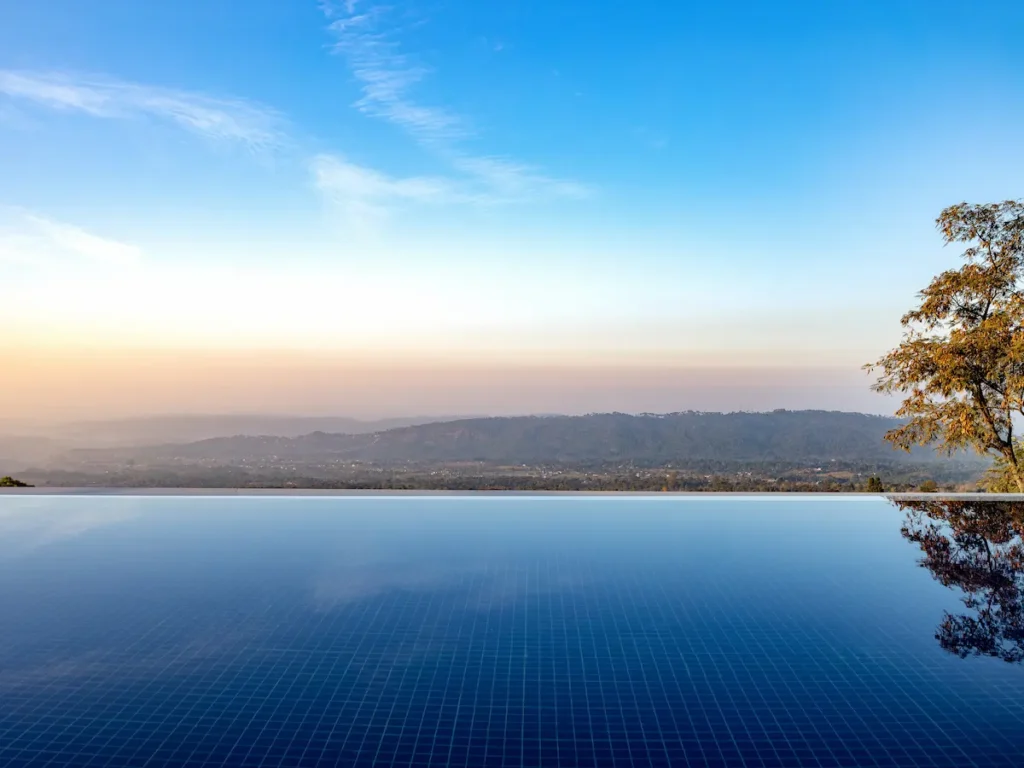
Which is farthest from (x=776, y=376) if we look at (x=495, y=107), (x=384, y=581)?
(x=384, y=581)

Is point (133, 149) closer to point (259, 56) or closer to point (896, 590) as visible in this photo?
point (259, 56)

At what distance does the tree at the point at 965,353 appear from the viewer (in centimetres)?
844

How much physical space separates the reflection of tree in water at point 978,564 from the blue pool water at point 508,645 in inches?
0.9

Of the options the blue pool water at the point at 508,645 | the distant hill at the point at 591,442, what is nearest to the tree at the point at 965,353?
the blue pool water at the point at 508,645

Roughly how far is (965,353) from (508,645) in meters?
7.50

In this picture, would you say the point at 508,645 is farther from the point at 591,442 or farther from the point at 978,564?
the point at 591,442

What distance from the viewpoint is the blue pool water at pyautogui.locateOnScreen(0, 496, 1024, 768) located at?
90.5 inches

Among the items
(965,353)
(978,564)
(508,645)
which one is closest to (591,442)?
(965,353)

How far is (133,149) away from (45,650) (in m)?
10.2

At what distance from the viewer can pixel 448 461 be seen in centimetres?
2469

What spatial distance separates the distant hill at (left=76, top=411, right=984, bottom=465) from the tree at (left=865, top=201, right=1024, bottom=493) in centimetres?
1438

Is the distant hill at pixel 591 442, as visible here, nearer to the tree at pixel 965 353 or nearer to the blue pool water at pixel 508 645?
the tree at pixel 965 353

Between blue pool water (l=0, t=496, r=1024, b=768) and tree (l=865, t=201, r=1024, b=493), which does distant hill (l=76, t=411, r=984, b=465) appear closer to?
tree (l=865, t=201, r=1024, b=493)

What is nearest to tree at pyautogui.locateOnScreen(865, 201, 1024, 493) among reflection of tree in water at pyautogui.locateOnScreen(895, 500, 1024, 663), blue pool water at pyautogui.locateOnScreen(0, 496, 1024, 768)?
reflection of tree in water at pyautogui.locateOnScreen(895, 500, 1024, 663)
